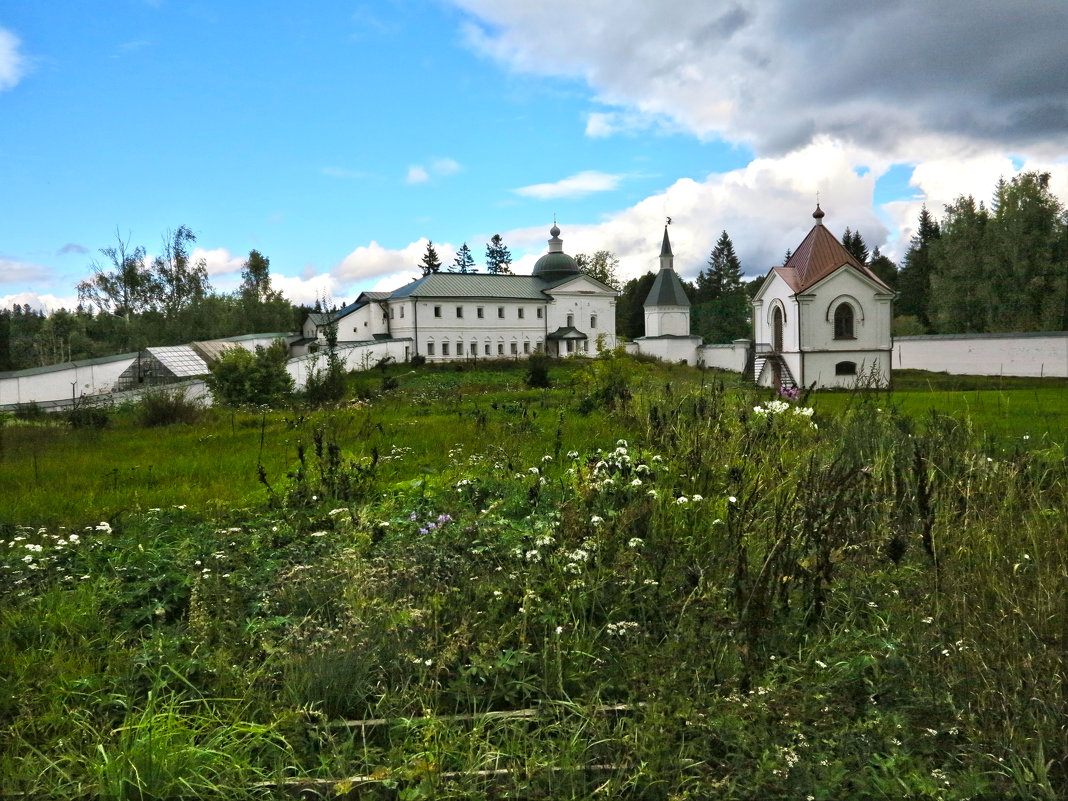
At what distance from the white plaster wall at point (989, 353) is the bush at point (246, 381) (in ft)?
75.4

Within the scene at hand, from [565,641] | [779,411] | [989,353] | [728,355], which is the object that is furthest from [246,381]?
[728,355]

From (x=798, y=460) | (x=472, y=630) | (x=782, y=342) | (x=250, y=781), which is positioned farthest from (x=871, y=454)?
(x=782, y=342)

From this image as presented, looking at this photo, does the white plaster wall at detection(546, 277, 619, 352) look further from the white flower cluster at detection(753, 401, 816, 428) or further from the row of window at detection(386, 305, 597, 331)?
the white flower cluster at detection(753, 401, 816, 428)

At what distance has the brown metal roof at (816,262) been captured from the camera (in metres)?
31.0

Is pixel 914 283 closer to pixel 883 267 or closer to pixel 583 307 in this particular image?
pixel 883 267

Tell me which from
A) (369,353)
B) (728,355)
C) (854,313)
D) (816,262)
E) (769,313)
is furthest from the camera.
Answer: (728,355)

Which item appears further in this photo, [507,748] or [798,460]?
[798,460]

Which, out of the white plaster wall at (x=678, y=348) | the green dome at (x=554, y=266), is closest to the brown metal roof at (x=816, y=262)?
the white plaster wall at (x=678, y=348)

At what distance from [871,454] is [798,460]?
75 centimetres

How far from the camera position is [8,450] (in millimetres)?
10664

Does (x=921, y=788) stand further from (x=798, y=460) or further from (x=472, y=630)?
(x=798, y=460)

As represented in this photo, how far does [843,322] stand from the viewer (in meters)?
31.3

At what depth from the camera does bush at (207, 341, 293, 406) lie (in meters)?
20.4

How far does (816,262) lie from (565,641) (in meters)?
31.2
